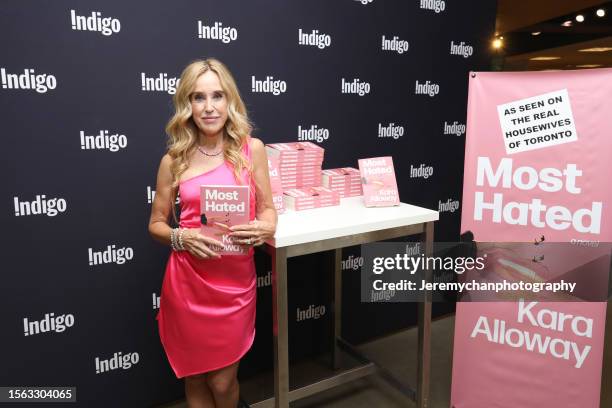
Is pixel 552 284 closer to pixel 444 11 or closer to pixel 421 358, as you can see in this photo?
pixel 421 358

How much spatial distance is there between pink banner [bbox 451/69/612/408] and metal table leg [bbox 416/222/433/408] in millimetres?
156

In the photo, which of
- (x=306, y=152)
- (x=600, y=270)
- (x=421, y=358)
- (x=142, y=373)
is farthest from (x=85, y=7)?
(x=600, y=270)

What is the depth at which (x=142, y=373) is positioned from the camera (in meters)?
2.41

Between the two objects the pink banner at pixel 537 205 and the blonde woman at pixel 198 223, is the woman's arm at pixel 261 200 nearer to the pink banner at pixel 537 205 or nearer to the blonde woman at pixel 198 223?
the blonde woman at pixel 198 223

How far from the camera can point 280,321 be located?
6.07ft

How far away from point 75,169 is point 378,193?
1.32m

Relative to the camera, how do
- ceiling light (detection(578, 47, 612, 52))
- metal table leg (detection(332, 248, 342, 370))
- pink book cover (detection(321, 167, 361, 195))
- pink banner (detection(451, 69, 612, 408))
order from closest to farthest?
Result: pink banner (detection(451, 69, 612, 408)), pink book cover (detection(321, 167, 361, 195)), metal table leg (detection(332, 248, 342, 370)), ceiling light (detection(578, 47, 612, 52))

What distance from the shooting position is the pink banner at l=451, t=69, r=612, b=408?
1.94 m

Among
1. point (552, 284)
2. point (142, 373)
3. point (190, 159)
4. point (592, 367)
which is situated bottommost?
point (142, 373)

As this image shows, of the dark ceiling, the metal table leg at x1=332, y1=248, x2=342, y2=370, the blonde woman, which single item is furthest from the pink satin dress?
the dark ceiling

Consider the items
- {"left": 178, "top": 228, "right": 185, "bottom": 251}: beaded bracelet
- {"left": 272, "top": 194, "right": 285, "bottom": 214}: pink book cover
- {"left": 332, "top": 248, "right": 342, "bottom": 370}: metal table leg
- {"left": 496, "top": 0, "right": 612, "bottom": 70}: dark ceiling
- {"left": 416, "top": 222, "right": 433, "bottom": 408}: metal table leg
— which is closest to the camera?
{"left": 178, "top": 228, "right": 185, "bottom": 251}: beaded bracelet

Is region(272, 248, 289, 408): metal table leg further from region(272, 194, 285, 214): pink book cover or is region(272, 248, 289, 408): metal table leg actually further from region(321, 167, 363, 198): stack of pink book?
region(321, 167, 363, 198): stack of pink book

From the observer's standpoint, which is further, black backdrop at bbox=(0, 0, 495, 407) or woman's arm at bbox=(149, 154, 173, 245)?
black backdrop at bbox=(0, 0, 495, 407)

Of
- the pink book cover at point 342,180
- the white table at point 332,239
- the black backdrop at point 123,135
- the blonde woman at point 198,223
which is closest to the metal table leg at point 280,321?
the white table at point 332,239
